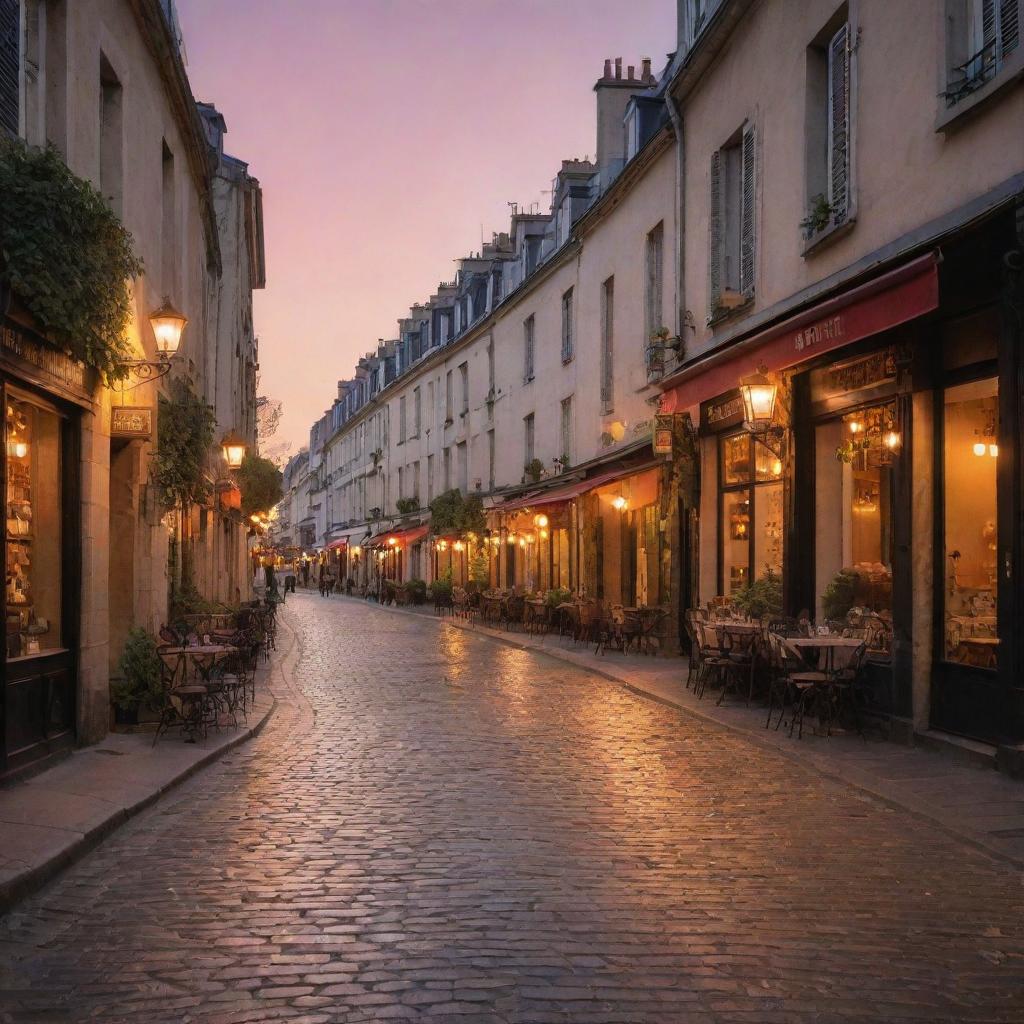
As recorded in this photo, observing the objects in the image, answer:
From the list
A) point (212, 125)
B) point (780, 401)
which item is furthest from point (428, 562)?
point (780, 401)

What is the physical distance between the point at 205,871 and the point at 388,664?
40.0 ft

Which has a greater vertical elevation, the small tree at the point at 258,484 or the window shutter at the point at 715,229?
the window shutter at the point at 715,229

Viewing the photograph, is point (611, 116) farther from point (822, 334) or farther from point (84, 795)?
point (84, 795)

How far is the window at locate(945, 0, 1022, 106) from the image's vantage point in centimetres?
845

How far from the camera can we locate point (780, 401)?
12891 millimetres

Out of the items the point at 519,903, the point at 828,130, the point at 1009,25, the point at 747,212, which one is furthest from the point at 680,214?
the point at 519,903

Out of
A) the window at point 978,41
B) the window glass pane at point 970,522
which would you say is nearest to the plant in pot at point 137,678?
the window glass pane at point 970,522

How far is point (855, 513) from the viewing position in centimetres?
1191

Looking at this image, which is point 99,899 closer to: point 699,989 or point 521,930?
point 521,930

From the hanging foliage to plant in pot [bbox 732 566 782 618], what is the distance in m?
6.81

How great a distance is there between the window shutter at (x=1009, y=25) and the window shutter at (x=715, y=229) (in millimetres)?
7188

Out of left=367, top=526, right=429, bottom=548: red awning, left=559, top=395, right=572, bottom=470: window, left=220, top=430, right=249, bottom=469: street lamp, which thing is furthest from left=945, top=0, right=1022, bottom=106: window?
left=367, top=526, right=429, bottom=548: red awning

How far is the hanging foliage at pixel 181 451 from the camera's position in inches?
454

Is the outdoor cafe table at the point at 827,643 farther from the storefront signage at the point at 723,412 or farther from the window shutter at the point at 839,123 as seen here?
the storefront signage at the point at 723,412
